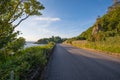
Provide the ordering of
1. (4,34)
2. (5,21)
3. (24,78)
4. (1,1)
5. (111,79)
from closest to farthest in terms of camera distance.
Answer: (24,78) → (111,79) → (1,1) → (4,34) → (5,21)

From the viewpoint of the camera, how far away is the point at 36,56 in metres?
11.5

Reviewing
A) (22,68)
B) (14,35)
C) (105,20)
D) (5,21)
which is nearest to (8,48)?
(14,35)

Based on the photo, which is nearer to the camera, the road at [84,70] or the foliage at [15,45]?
the road at [84,70]

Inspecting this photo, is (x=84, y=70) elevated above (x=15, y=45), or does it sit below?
below

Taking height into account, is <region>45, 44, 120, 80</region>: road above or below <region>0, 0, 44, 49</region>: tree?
below

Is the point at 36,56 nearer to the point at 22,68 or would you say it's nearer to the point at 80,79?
the point at 80,79

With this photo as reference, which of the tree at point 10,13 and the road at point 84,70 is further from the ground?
the tree at point 10,13

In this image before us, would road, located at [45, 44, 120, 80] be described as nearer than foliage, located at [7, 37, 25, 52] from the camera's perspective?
Yes

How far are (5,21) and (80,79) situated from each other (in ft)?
26.6

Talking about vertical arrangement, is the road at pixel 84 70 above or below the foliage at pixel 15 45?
below

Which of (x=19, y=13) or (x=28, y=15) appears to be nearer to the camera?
(x=19, y=13)

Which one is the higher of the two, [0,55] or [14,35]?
[14,35]

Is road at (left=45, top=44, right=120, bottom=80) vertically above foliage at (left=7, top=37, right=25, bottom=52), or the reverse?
foliage at (left=7, top=37, right=25, bottom=52)

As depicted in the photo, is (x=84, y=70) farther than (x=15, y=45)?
No
